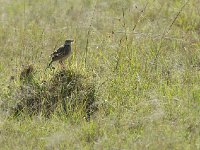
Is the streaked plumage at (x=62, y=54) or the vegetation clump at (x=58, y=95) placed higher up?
the streaked plumage at (x=62, y=54)

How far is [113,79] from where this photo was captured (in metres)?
6.82

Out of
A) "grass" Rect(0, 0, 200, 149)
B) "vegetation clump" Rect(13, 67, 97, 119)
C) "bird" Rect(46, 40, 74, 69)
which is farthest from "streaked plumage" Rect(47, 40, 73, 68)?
"vegetation clump" Rect(13, 67, 97, 119)

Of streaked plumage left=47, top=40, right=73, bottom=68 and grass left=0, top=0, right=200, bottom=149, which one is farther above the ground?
streaked plumage left=47, top=40, right=73, bottom=68

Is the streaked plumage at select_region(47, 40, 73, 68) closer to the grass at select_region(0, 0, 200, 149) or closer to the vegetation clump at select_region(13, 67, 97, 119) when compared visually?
the grass at select_region(0, 0, 200, 149)

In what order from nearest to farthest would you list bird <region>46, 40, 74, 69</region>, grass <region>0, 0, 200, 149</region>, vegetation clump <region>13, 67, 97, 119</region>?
grass <region>0, 0, 200, 149</region> < vegetation clump <region>13, 67, 97, 119</region> < bird <region>46, 40, 74, 69</region>

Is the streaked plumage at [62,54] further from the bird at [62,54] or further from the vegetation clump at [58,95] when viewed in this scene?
the vegetation clump at [58,95]

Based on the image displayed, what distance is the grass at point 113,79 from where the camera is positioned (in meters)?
5.65

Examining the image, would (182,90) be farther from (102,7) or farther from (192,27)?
(102,7)

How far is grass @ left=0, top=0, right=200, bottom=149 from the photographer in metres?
5.65

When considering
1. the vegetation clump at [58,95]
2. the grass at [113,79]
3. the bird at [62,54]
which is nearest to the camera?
the grass at [113,79]

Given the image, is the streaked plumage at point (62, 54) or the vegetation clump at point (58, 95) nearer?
the vegetation clump at point (58, 95)

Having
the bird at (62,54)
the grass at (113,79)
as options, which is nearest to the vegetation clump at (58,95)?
the grass at (113,79)

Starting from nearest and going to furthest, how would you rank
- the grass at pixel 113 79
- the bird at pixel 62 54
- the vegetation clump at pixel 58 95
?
1. the grass at pixel 113 79
2. the vegetation clump at pixel 58 95
3. the bird at pixel 62 54

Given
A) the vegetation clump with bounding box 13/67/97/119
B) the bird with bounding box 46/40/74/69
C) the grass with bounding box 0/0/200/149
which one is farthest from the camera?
the bird with bounding box 46/40/74/69
